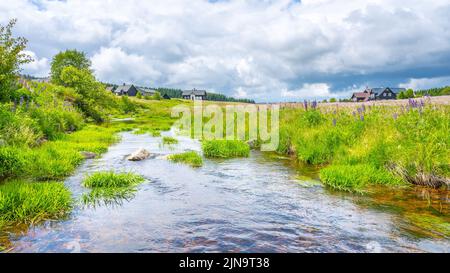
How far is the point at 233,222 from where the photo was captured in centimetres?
795

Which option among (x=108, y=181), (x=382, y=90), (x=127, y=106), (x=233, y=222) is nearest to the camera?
(x=233, y=222)

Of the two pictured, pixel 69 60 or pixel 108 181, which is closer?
pixel 108 181

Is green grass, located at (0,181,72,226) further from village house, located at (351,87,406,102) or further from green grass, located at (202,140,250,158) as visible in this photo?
village house, located at (351,87,406,102)

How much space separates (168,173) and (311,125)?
8.98 m

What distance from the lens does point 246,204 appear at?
9.45m

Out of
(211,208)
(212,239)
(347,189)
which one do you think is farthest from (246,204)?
(347,189)

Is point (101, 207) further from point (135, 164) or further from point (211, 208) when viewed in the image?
point (135, 164)

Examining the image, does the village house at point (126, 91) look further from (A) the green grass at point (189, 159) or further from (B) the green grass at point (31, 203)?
(B) the green grass at point (31, 203)

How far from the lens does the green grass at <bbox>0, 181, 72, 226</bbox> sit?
7.76m

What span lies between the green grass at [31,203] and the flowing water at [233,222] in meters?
0.39

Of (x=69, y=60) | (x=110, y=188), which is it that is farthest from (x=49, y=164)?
(x=69, y=60)

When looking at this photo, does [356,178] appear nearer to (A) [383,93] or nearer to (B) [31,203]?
(B) [31,203]

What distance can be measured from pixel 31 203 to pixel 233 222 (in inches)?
181

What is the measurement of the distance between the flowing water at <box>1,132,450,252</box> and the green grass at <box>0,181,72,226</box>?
1.27 ft
